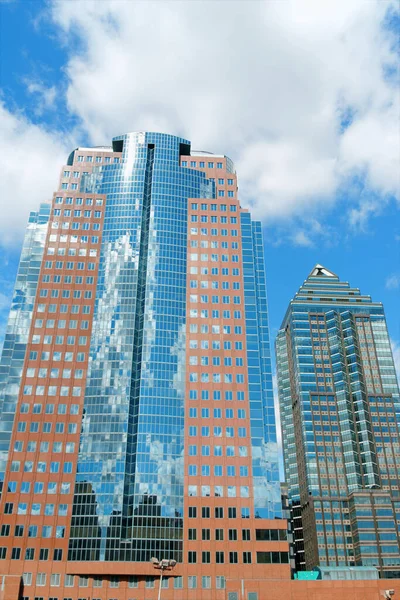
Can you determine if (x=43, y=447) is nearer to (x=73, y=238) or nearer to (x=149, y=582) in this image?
(x=149, y=582)

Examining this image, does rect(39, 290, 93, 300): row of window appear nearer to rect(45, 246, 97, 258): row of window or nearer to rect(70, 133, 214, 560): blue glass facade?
rect(70, 133, 214, 560): blue glass facade

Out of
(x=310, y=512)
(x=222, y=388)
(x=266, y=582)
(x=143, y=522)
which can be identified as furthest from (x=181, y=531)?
(x=310, y=512)

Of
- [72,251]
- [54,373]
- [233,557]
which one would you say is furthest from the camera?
[72,251]

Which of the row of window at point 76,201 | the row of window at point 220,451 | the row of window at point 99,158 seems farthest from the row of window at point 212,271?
the row of window at point 220,451

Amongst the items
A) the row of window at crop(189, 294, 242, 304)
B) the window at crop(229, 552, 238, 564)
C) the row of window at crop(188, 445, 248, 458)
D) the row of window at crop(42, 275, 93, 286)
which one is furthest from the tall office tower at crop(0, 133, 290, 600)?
the row of window at crop(42, 275, 93, 286)

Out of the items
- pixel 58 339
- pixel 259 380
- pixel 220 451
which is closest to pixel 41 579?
pixel 220 451

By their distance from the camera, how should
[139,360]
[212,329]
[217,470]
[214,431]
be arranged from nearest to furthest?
[217,470] → [214,431] → [139,360] → [212,329]

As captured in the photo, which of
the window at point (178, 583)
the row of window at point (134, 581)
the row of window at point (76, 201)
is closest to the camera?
the row of window at point (134, 581)

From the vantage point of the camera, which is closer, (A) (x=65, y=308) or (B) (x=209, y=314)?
(A) (x=65, y=308)

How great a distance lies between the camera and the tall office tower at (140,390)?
4222 inches

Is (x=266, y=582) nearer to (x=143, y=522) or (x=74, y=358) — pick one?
(x=143, y=522)

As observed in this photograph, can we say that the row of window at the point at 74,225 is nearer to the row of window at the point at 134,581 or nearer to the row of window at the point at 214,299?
the row of window at the point at 214,299

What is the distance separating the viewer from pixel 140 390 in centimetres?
12312

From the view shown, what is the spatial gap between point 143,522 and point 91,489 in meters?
12.8
